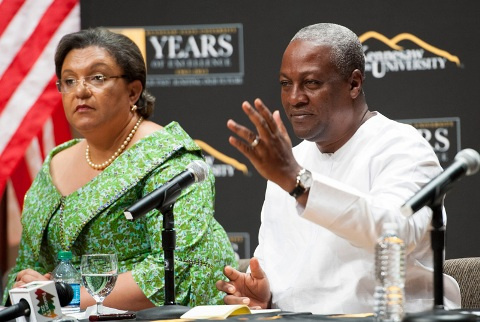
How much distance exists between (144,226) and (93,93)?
0.62 meters

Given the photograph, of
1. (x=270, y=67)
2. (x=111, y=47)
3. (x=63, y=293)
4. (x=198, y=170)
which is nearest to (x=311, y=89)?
(x=198, y=170)

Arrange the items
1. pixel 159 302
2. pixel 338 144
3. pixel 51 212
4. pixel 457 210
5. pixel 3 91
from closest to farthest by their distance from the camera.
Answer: pixel 338 144
pixel 159 302
pixel 51 212
pixel 457 210
pixel 3 91

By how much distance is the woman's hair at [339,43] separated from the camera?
313cm

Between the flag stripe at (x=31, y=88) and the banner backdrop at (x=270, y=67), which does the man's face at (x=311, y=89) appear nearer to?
the banner backdrop at (x=270, y=67)

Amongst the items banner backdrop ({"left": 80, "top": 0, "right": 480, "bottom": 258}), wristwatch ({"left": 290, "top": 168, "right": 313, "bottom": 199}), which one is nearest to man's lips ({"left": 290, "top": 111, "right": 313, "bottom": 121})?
wristwatch ({"left": 290, "top": 168, "right": 313, "bottom": 199})

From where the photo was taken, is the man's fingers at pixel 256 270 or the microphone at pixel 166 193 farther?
the man's fingers at pixel 256 270

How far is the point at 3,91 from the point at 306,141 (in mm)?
2339

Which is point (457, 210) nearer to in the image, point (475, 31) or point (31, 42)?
point (475, 31)

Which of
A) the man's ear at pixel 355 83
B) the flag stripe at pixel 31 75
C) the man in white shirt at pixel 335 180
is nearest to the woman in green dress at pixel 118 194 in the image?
the man in white shirt at pixel 335 180

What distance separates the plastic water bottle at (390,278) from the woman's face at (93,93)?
81.0 inches

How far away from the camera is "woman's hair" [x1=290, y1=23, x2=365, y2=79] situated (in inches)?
123

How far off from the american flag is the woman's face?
1.21 m

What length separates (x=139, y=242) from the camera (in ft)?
12.4

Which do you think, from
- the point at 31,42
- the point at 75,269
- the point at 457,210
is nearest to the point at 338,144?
the point at 75,269
